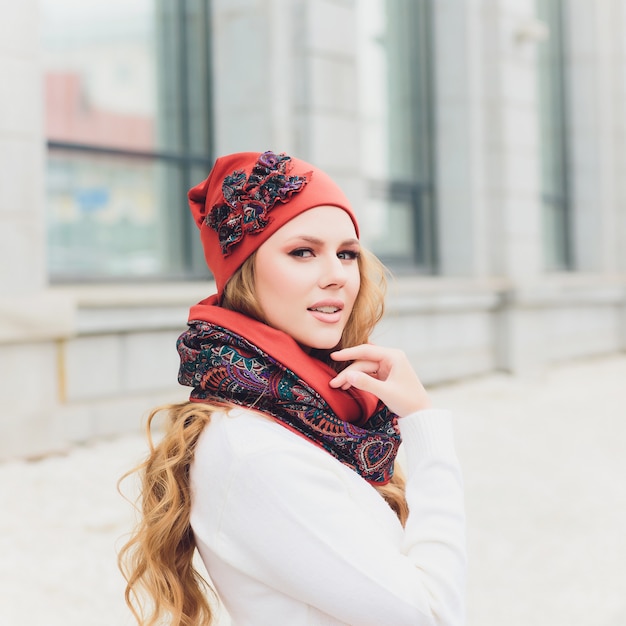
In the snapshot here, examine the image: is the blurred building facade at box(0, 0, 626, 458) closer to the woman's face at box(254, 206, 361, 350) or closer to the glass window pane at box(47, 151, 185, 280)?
the glass window pane at box(47, 151, 185, 280)

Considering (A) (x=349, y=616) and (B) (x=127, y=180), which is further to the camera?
(B) (x=127, y=180)

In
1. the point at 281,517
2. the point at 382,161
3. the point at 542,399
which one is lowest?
the point at 542,399

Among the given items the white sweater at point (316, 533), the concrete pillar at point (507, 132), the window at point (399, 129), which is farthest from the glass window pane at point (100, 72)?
the white sweater at point (316, 533)

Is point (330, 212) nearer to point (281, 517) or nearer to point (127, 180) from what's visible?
point (281, 517)

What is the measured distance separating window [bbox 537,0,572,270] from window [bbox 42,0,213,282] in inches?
287

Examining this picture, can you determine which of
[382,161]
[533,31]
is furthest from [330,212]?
[533,31]

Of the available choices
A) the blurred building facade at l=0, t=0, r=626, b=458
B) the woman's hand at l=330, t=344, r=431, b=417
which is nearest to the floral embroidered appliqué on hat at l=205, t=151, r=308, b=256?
the woman's hand at l=330, t=344, r=431, b=417

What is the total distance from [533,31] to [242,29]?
4439 millimetres

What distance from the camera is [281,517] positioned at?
1432 millimetres

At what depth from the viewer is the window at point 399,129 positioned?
9.97 metres

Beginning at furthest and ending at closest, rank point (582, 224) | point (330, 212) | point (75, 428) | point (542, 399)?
1. point (582, 224)
2. point (542, 399)
3. point (75, 428)
4. point (330, 212)

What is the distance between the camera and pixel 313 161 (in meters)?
7.54

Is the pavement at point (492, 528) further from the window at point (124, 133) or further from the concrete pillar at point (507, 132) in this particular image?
the concrete pillar at point (507, 132)

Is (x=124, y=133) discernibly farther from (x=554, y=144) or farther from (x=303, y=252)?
(x=554, y=144)
